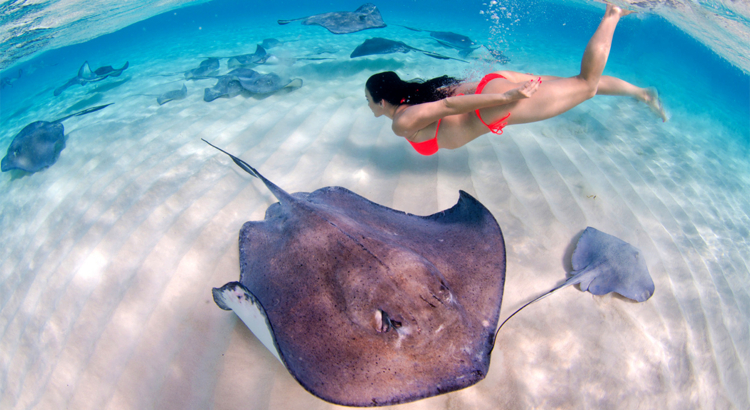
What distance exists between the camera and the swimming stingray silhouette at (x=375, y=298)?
1.35 m

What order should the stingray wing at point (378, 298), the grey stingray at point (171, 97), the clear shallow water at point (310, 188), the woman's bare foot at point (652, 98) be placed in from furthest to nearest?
the grey stingray at point (171, 97)
the woman's bare foot at point (652, 98)
the clear shallow water at point (310, 188)
the stingray wing at point (378, 298)

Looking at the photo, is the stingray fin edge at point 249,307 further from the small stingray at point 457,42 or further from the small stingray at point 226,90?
the small stingray at point 457,42

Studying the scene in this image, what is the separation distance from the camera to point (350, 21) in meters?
11.5

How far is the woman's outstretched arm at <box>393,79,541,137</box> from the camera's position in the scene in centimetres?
262

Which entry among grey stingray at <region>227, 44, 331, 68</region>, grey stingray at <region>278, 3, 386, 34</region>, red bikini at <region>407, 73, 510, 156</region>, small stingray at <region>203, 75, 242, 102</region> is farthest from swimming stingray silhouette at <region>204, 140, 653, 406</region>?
grey stingray at <region>278, 3, 386, 34</region>

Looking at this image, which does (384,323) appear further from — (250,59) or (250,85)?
(250,59)

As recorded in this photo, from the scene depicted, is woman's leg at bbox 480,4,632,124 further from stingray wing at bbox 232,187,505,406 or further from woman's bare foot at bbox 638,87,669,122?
stingray wing at bbox 232,187,505,406

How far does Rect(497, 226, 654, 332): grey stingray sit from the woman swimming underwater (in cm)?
156

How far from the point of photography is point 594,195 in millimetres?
3359

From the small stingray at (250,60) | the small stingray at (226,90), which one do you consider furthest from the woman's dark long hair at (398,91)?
the small stingray at (250,60)

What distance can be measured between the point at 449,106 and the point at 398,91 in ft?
2.22

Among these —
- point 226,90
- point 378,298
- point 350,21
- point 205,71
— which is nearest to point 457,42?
point 350,21

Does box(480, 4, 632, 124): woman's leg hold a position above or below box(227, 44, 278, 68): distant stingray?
above

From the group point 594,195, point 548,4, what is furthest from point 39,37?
point 548,4
